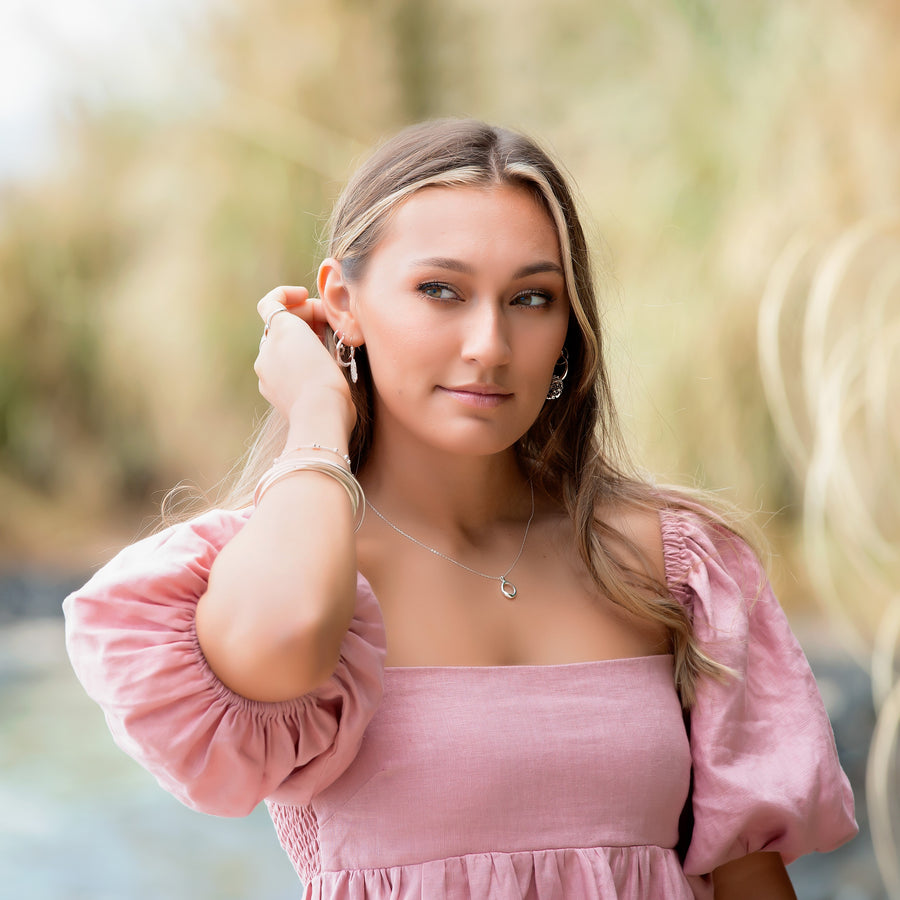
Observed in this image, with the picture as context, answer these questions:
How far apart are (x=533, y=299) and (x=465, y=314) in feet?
0.35

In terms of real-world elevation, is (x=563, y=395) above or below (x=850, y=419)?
above

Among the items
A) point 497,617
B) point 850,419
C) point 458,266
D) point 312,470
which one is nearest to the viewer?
point 312,470

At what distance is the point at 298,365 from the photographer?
4.43 ft

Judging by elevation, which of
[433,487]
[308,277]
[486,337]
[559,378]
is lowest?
[308,277]

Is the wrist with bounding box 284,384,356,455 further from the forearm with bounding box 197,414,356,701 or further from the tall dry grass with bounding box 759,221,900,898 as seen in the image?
the tall dry grass with bounding box 759,221,900,898

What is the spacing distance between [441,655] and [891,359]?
1.84 metres

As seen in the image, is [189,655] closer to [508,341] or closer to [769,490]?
[508,341]

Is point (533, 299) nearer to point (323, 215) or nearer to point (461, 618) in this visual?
point (461, 618)

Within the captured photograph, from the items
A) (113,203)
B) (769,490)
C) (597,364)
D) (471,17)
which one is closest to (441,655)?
(597,364)

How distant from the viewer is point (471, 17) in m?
3.04

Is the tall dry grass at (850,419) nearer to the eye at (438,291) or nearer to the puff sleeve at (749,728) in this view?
the puff sleeve at (749,728)

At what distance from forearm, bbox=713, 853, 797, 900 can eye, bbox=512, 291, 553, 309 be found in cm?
76

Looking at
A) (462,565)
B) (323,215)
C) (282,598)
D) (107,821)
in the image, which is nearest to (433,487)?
(462,565)

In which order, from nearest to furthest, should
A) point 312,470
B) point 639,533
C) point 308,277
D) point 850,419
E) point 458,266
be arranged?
1. point 312,470
2. point 458,266
3. point 639,533
4. point 850,419
5. point 308,277
